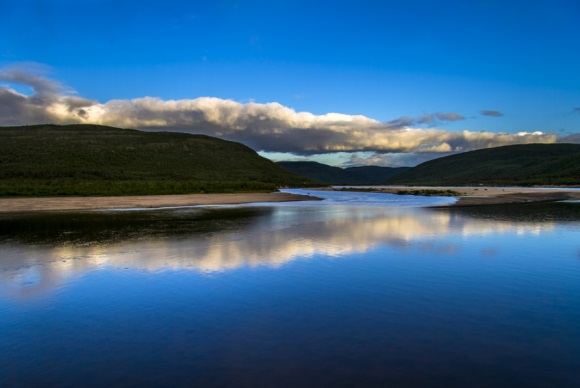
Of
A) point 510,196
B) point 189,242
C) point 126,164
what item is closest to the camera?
point 189,242

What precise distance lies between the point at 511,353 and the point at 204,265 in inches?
447

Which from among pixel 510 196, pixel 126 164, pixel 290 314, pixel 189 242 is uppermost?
pixel 126 164

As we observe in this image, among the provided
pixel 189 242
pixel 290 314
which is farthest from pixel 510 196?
pixel 290 314

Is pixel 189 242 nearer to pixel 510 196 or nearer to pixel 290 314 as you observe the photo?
pixel 290 314

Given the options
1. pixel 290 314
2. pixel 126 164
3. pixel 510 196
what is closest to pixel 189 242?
pixel 290 314

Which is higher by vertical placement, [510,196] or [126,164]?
[126,164]

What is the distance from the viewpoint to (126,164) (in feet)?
442

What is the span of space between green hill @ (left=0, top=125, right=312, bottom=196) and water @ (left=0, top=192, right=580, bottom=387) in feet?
173

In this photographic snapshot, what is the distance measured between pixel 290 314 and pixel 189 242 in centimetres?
1265

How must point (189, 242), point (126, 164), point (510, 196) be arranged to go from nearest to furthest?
point (189, 242), point (510, 196), point (126, 164)

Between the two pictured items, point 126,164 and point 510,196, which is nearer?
point 510,196

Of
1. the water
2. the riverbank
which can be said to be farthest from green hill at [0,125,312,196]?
the water

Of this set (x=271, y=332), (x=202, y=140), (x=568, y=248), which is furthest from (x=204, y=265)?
(x=202, y=140)

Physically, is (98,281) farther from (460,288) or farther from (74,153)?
(74,153)
